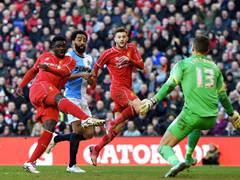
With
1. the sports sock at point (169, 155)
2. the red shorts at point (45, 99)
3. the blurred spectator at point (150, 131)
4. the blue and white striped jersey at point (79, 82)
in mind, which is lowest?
the sports sock at point (169, 155)

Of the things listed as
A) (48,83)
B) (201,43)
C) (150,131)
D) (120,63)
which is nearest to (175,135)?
(201,43)

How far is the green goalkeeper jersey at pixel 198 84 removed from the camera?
12789 millimetres

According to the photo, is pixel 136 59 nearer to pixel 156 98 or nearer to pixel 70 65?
pixel 70 65

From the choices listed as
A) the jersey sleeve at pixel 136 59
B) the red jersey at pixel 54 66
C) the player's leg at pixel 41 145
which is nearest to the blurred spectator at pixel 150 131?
the jersey sleeve at pixel 136 59

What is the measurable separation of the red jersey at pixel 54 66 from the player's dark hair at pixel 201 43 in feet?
9.98

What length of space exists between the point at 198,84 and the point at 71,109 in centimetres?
243

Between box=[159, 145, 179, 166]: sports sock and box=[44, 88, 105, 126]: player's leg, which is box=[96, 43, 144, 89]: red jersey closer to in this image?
box=[44, 88, 105, 126]: player's leg

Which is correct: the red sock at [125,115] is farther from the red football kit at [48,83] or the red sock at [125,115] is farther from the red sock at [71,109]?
the red sock at [71,109]

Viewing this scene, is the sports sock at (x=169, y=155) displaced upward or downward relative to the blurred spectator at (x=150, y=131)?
downward

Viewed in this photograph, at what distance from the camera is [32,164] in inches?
573

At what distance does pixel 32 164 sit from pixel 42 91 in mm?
1345

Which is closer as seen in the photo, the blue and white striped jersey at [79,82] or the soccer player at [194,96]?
the soccer player at [194,96]

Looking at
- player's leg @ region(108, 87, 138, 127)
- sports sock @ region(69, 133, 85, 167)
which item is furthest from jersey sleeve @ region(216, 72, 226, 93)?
player's leg @ region(108, 87, 138, 127)

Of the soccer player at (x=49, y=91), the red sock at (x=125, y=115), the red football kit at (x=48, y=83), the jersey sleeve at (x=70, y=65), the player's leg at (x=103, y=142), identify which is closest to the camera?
the soccer player at (x=49, y=91)
